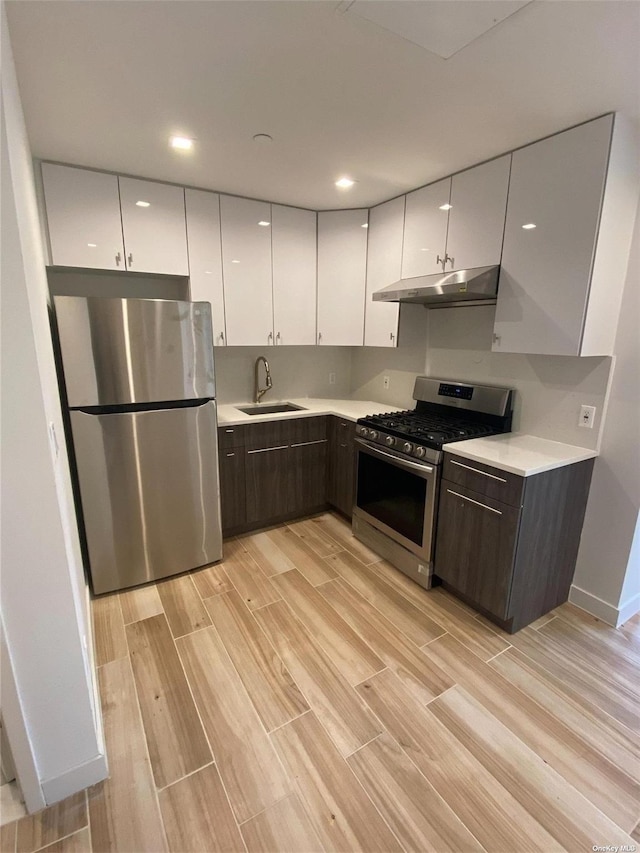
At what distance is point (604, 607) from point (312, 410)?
86.1 inches

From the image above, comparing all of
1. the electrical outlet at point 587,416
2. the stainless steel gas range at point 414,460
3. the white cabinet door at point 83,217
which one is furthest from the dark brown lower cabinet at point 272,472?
the electrical outlet at point 587,416

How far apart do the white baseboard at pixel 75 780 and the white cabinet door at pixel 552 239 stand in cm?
256

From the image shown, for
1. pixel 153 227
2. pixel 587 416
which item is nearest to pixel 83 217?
pixel 153 227

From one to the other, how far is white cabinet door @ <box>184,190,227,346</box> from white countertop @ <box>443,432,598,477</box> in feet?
6.13

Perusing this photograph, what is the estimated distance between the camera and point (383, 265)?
9.71ft

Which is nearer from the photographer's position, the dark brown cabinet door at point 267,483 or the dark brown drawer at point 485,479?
the dark brown drawer at point 485,479

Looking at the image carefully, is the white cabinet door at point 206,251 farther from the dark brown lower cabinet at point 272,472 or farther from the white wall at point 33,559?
the white wall at point 33,559

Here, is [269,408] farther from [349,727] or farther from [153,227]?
[349,727]

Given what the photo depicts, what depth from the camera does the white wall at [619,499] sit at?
1.98 meters

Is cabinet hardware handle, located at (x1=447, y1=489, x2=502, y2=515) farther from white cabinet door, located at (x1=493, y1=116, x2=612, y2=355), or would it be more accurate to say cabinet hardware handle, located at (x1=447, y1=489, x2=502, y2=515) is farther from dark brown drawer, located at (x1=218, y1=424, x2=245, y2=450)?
dark brown drawer, located at (x1=218, y1=424, x2=245, y2=450)

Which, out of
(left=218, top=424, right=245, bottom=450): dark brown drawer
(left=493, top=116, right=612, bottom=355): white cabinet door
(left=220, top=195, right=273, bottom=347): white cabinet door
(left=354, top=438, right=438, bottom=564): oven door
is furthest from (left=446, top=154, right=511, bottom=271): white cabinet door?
(left=218, top=424, right=245, bottom=450): dark brown drawer

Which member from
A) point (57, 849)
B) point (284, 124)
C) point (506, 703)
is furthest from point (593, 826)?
point (284, 124)

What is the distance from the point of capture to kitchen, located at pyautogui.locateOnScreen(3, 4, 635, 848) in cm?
214

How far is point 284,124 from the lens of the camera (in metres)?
1.83
